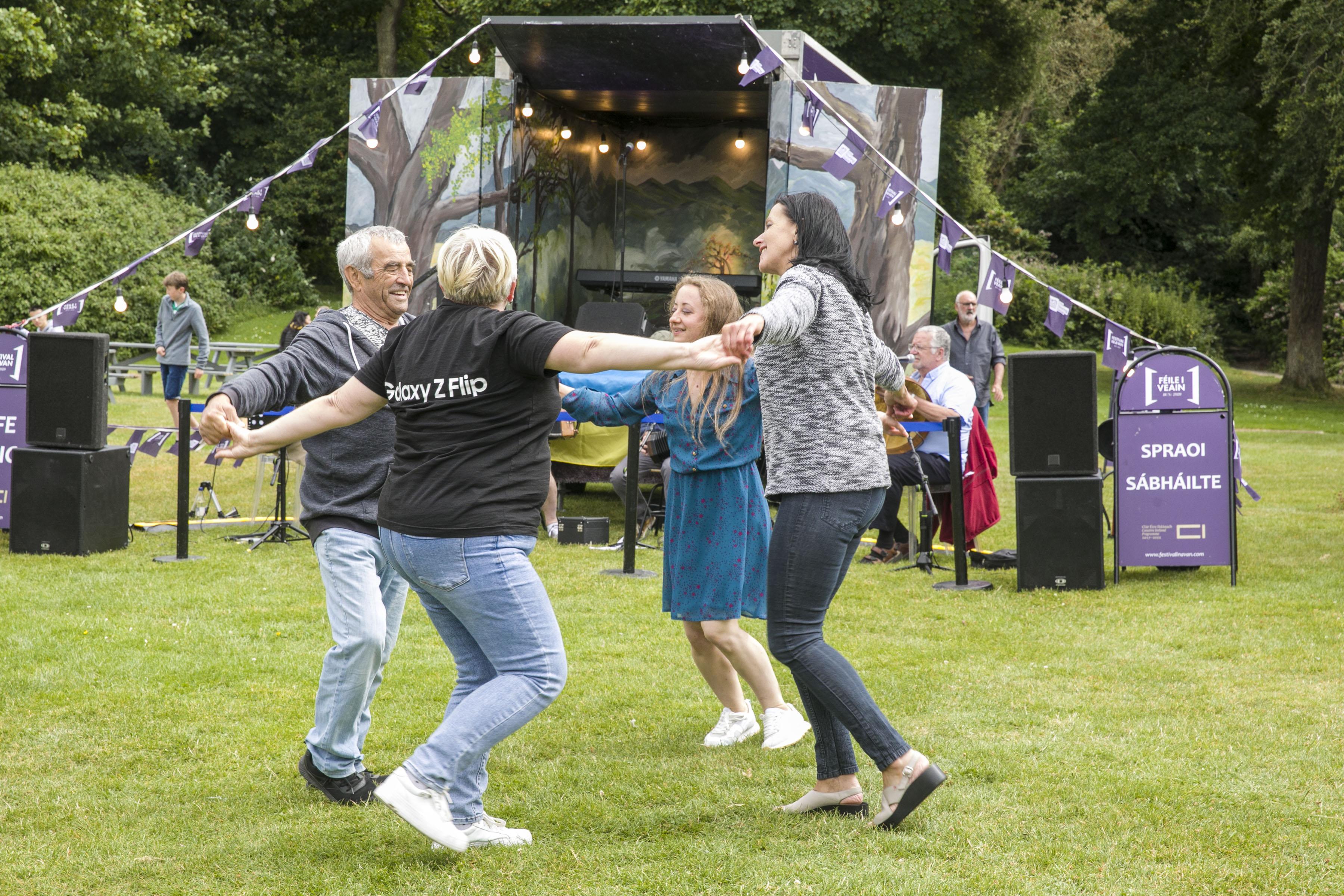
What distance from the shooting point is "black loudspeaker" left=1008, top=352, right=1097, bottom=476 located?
732cm

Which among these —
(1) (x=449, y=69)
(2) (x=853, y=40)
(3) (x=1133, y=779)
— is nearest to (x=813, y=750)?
(3) (x=1133, y=779)

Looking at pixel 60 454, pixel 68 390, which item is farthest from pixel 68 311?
pixel 60 454

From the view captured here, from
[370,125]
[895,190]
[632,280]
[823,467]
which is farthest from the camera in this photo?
[632,280]

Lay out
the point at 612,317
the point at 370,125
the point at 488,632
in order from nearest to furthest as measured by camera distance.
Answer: the point at 488,632 < the point at 370,125 < the point at 612,317

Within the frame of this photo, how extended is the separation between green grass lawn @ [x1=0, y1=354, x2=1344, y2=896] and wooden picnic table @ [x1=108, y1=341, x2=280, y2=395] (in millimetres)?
12454

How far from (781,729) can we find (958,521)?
322 centimetres

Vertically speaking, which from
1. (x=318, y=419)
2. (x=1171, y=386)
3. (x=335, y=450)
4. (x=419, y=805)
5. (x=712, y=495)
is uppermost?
(x=1171, y=386)

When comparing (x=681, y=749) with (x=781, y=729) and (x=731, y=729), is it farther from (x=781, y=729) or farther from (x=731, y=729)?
(x=781, y=729)

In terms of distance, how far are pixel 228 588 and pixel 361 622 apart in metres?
3.88

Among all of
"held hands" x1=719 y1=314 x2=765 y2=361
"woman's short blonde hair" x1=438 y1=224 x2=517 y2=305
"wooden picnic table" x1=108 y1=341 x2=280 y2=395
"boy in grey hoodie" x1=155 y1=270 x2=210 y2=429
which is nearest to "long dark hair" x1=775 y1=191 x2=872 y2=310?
"held hands" x1=719 y1=314 x2=765 y2=361

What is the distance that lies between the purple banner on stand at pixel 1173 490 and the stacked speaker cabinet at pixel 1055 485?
15.9 inches

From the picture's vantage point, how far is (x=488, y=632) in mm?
3262

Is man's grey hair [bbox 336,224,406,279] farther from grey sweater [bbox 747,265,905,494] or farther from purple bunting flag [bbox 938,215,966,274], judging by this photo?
purple bunting flag [bbox 938,215,966,274]

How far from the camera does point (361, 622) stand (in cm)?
374
